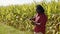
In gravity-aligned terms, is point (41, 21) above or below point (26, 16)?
above

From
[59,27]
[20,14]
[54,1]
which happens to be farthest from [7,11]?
[59,27]

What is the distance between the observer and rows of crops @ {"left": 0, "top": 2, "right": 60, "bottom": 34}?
11.0 meters

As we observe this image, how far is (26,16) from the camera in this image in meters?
13.4

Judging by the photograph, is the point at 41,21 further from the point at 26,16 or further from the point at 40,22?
the point at 26,16

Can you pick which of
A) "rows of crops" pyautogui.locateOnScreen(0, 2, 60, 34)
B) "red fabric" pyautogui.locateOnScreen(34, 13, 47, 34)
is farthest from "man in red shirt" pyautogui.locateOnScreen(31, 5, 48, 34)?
"rows of crops" pyautogui.locateOnScreen(0, 2, 60, 34)

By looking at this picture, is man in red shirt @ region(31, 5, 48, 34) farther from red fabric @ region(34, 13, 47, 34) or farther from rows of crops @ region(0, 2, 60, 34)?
rows of crops @ region(0, 2, 60, 34)

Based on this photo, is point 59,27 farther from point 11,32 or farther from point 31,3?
point 31,3

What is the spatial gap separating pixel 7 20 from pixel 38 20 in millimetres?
8299

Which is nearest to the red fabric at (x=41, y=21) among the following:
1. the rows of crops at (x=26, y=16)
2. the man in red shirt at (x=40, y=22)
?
the man in red shirt at (x=40, y=22)

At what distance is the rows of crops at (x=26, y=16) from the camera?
432 inches

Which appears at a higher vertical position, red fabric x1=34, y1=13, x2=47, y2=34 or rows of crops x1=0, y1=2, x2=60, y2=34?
red fabric x1=34, y1=13, x2=47, y2=34

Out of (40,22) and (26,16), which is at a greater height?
(40,22)

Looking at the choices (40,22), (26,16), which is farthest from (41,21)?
(26,16)

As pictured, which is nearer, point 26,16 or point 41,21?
point 41,21
